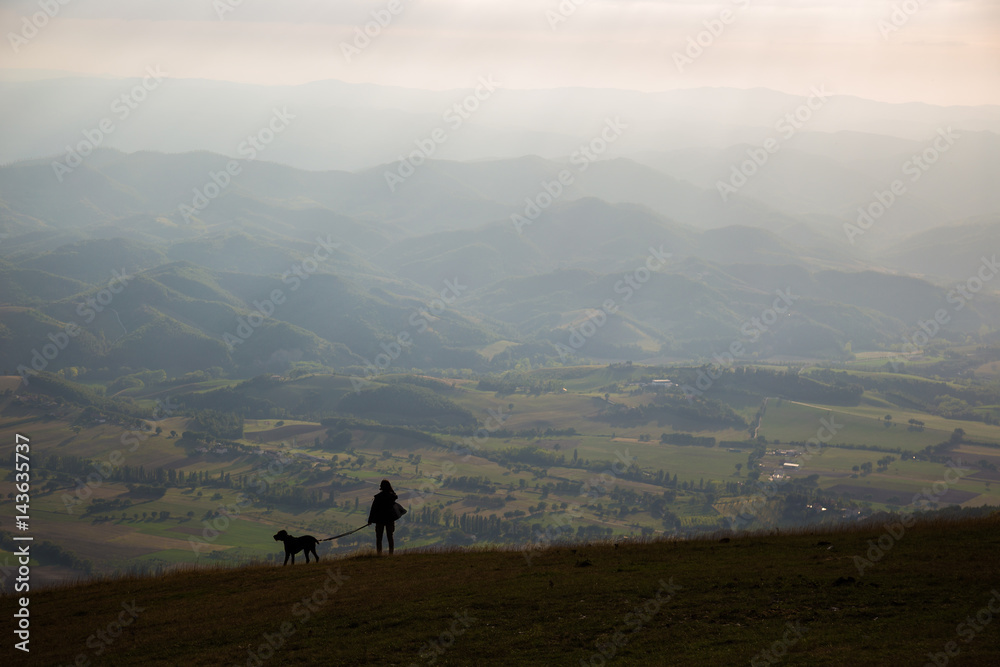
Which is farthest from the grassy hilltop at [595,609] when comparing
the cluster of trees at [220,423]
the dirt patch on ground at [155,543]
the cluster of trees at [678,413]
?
the cluster of trees at [678,413]

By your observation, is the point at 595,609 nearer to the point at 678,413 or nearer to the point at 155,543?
the point at 155,543

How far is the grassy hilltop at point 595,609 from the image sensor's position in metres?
11.8

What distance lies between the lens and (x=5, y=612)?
18391 millimetres

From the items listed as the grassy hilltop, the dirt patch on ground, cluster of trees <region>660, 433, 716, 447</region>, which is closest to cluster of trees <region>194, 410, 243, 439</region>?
the dirt patch on ground

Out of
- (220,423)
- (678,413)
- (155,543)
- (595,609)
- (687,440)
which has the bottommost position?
(155,543)

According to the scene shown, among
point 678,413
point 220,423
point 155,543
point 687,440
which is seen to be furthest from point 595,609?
point 220,423

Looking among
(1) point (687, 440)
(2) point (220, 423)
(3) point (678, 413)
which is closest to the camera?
(1) point (687, 440)

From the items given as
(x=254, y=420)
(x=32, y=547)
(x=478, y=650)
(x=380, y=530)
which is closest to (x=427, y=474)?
(x=32, y=547)

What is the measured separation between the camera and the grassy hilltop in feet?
38.7

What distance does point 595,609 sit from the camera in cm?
1395

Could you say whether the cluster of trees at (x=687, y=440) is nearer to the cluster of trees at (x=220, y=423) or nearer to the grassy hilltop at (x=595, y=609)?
the cluster of trees at (x=220, y=423)

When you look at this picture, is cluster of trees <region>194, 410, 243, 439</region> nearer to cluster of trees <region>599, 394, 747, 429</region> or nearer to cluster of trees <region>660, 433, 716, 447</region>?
cluster of trees <region>599, 394, 747, 429</region>

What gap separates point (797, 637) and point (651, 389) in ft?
501

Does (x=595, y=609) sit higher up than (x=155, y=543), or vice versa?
(x=595, y=609)
